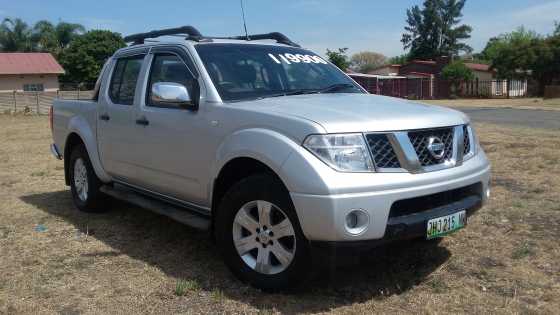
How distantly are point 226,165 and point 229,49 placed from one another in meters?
1.25

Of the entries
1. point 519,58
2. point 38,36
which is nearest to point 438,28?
point 519,58

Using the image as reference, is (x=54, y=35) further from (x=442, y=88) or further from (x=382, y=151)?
(x=382, y=151)

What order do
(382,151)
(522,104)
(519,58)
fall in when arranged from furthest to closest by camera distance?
(519,58) < (522,104) < (382,151)

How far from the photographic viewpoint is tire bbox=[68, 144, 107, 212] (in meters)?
6.24

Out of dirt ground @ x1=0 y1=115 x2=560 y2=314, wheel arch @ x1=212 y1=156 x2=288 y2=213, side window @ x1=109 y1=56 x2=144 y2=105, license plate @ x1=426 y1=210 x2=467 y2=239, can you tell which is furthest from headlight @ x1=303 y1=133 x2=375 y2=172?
side window @ x1=109 y1=56 x2=144 y2=105

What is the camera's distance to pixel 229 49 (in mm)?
4902

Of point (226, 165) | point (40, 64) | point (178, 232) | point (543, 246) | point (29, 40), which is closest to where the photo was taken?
point (226, 165)

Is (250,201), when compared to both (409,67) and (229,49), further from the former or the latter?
(409,67)

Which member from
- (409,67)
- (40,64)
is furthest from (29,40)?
(409,67)

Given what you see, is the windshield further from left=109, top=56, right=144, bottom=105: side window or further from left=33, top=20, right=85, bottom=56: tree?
left=33, top=20, right=85, bottom=56: tree

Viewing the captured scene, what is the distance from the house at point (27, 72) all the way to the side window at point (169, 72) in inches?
1933

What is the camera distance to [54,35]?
6544cm

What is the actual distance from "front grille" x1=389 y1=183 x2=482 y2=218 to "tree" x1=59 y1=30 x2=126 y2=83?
201 feet

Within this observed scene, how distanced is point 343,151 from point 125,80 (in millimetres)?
2972
